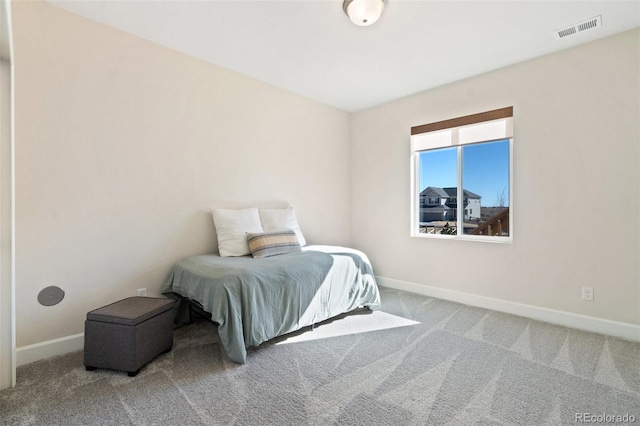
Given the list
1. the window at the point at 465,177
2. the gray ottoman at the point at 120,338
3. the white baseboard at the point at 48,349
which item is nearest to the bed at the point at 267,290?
the gray ottoman at the point at 120,338

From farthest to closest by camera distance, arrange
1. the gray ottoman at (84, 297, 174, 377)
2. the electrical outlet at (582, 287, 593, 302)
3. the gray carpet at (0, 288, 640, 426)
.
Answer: the electrical outlet at (582, 287, 593, 302) < the gray ottoman at (84, 297, 174, 377) < the gray carpet at (0, 288, 640, 426)

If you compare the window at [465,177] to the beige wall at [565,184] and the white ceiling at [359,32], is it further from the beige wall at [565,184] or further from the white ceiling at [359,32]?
the white ceiling at [359,32]

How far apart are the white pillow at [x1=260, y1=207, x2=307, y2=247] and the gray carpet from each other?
1.18m

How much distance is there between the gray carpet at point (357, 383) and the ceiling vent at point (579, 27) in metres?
2.52

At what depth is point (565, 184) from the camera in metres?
2.79

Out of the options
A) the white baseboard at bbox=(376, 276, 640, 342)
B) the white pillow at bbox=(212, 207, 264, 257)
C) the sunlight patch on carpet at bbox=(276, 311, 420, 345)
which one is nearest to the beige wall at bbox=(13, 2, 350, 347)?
the white pillow at bbox=(212, 207, 264, 257)

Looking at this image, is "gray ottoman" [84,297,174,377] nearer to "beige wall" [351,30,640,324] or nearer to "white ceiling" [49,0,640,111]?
"white ceiling" [49,0,640,111]

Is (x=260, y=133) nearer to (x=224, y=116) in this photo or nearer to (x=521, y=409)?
(x=224, y=116)

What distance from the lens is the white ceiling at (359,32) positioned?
2.20 meters

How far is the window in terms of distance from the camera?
321 cm

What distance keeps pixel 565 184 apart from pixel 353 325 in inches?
92.1

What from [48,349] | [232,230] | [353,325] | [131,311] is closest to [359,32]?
[232,230]

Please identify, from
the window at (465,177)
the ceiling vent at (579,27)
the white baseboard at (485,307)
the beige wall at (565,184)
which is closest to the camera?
the white baseboard at (485,307)

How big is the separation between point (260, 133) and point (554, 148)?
9.74ft
